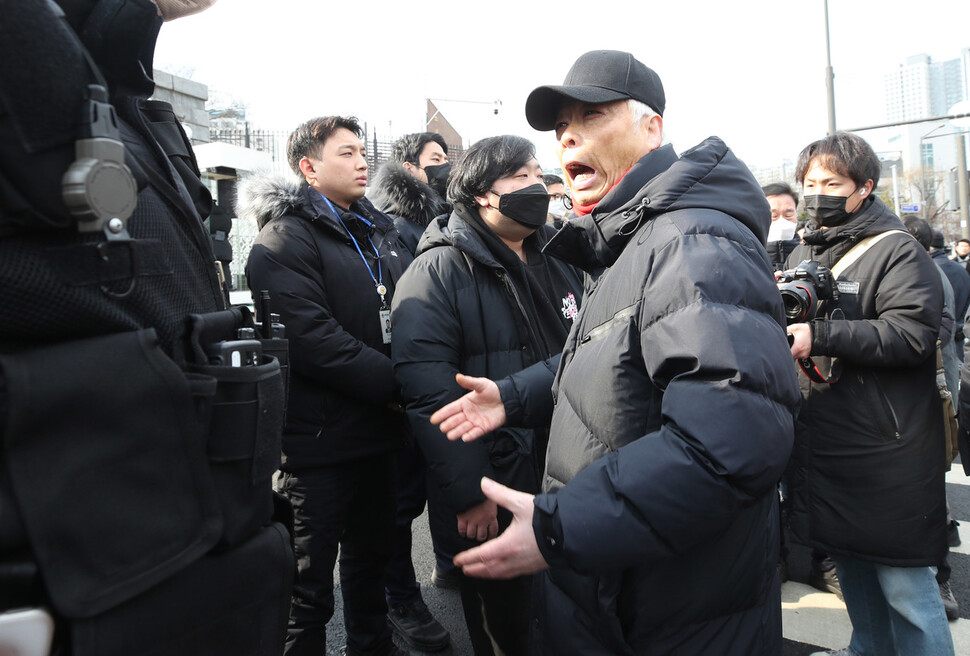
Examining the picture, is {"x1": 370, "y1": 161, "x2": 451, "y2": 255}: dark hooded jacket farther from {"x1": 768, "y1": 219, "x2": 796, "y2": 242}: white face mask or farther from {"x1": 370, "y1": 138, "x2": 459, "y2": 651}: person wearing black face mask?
{"x1": 768, "y1": 219, "x2": 796, "y2": 242}: white face mask

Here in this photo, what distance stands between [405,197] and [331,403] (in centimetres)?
191

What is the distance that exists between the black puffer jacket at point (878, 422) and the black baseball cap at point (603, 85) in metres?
1.34

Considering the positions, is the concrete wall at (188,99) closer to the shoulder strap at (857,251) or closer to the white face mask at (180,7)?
the white face mask at (180,7)

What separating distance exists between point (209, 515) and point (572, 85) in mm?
1387

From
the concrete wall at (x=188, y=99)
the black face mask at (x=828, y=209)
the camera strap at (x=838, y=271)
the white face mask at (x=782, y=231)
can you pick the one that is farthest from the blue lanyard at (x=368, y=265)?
the concrete wall at (x=188, y=99)

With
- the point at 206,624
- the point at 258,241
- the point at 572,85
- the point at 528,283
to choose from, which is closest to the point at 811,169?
the point at 528,283

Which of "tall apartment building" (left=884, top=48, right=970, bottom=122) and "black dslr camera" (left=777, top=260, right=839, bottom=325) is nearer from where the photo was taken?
"black dslr camera" (left=777, top=260, right=839, bottom=325)

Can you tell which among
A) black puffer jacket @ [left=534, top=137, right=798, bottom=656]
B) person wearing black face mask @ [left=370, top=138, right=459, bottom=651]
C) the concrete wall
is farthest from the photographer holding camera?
the concrete wall

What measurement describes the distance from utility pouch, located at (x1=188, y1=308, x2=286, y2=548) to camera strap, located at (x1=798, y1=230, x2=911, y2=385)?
2.22m

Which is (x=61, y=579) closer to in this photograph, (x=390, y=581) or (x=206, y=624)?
(x=206, y=624)

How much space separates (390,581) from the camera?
334 cm

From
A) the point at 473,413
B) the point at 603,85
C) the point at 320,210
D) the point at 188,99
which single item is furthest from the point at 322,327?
the point at 188,99

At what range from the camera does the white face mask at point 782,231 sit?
17.2 ft

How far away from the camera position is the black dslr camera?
261 cm
